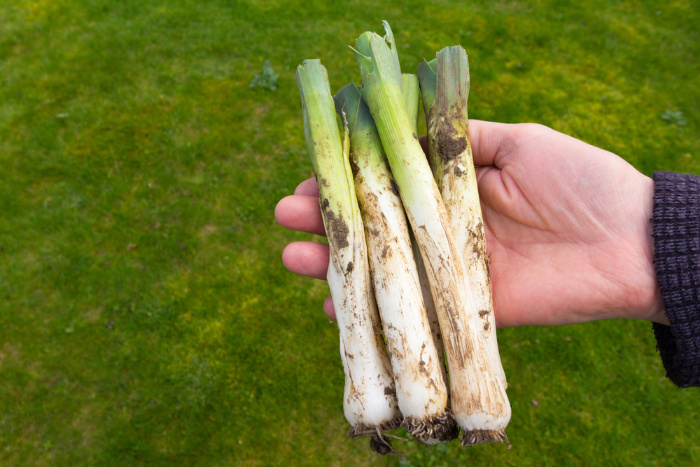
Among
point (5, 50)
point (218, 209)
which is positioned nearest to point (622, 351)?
point (218, 209)

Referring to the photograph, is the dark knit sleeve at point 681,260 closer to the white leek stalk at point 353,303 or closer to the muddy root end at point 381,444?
the white leek stalk at point 353,303

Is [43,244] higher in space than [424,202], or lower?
lower

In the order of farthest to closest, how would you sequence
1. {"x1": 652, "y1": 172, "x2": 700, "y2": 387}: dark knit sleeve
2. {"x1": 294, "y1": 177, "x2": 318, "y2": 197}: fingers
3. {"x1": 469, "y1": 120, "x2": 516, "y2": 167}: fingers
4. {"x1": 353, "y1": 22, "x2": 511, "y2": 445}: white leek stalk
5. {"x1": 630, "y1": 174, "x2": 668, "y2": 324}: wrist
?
{"x1": 294, "y1": 177, "x2": 318, "y2": 197}: fingers, {"x1": 469, "y1": 120, "x2": 516, "y2": 167}: fingers, {"x1": 630, "y1": 174, "x2": 668, "y2": 324}: wrist, {"x1": 652, "y1": 172, "x2": 700, "y2": 387}: dark knit sleeve, {"x1": 353, "y1": 22, "x2": 511, "y2": 445}: white leek stalk

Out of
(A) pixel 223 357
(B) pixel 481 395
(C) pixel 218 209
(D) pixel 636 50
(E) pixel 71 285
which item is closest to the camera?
(B) pixel 481 395

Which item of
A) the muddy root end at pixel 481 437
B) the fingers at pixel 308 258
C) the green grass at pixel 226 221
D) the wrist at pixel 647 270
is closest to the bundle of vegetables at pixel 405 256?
the muddy root end at pixel 481 437

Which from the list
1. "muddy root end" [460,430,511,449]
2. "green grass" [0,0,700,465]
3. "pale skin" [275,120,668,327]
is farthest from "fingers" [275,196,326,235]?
"muddy root end" [460,430,511,449]

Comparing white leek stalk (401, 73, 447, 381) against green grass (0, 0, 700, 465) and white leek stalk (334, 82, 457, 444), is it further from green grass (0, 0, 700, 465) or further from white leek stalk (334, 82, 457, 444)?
green grass (0, 0, 700, 465)

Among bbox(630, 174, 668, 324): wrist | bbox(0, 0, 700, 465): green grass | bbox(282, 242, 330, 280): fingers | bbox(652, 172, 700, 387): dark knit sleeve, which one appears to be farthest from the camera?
bbox(0, 0, 700, 465): green grass

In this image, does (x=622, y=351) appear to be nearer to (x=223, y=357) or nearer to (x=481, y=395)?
(x=481, y=395)
